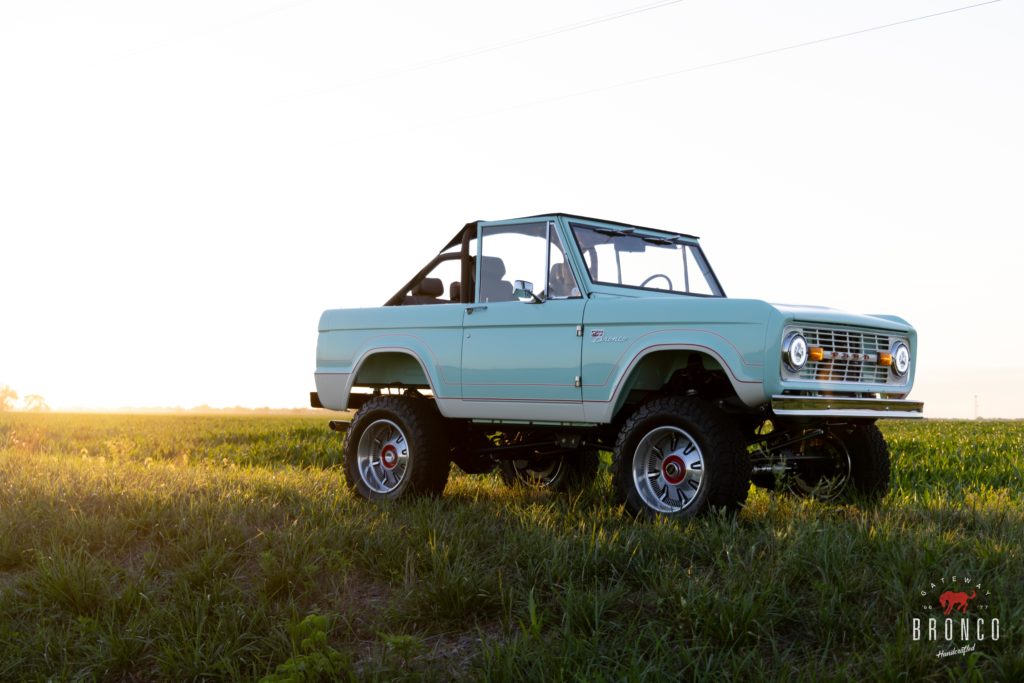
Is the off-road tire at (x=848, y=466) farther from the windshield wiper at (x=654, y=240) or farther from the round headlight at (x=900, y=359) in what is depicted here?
the windshield wiper at (x=654, y=240)

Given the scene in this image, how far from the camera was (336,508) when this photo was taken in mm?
8094

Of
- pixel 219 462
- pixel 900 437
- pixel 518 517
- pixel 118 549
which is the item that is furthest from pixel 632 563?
pixel 900 437

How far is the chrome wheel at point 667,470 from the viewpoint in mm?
7289

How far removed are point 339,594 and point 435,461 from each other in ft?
9.52

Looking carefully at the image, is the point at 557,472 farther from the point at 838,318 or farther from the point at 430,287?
the point at 838,318

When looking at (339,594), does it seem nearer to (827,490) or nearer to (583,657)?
(583,657)

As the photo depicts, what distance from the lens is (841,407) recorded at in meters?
7.17

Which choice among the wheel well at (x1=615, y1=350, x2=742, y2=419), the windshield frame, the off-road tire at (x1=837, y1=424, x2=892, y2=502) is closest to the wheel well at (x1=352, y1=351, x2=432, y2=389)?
the windshield frame

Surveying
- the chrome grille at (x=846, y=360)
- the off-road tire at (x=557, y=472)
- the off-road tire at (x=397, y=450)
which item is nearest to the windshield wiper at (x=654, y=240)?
the chrome grille at (x=846, y=360)

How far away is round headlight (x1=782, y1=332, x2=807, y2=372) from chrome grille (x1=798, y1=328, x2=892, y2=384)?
10 centimetres

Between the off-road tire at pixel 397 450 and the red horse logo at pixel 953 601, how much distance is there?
4833 mm

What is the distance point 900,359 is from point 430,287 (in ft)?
13.7

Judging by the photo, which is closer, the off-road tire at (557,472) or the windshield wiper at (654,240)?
the windshield wiper at (654,240)

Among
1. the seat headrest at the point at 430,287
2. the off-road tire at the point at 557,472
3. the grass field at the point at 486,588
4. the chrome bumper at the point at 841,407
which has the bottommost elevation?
the grass field at the point at 486,588
